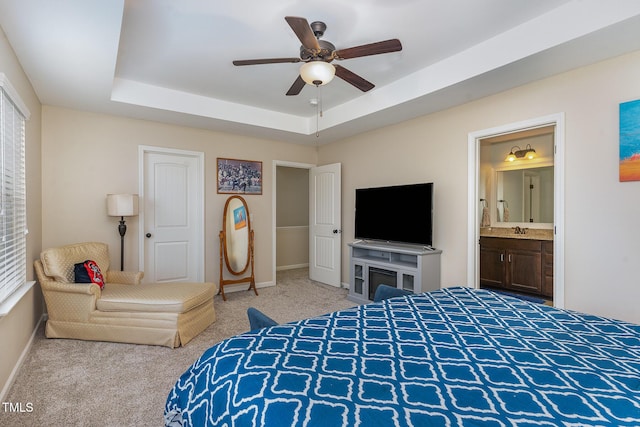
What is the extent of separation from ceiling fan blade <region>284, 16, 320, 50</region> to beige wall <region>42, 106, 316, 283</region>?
2950 millimetres

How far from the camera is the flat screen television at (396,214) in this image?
3.87 meters

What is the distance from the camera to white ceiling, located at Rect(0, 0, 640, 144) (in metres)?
2.24

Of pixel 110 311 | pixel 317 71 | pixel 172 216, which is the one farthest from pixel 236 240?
pixel 317 71

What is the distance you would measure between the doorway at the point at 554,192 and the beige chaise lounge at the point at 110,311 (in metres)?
2.92

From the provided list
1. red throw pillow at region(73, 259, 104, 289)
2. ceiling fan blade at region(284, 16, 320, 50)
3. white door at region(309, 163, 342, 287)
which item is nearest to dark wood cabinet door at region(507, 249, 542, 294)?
white door at region(309, 163, 342, 287)

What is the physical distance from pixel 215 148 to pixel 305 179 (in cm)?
319

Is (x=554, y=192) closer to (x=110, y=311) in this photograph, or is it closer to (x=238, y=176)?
(x=238, y=176)

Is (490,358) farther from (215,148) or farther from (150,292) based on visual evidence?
(215,148)

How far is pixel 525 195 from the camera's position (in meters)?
4.93

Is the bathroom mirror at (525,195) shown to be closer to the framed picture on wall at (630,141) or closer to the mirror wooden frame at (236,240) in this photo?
the framed picture on wall at (630,141)

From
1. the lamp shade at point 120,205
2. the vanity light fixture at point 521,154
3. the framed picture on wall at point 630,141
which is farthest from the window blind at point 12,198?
the vanity light fixture at point 521,154

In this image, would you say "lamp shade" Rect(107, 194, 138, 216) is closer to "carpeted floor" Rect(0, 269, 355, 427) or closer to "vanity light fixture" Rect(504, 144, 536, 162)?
"carpeted floor" Rect(0, 269, 355, 427)

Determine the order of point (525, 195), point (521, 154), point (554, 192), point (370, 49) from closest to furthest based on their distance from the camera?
point (370, 49) < point (554, 192) < point (525, 195) < point (521, 154)

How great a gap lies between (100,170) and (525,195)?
577cm
